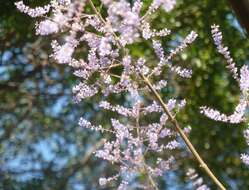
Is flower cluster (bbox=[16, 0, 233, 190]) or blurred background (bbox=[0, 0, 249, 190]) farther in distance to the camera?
blurred background (bbox=[0, 0, 249, 190])

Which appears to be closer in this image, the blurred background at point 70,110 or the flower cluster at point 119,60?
the flower cluster at point 119,60

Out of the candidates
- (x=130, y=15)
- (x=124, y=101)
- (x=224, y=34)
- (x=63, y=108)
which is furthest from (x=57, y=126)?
(x=130, y=15)

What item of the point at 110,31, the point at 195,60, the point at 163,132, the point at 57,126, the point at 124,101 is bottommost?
the point at 57,126

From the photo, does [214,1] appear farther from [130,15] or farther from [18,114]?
[130,15]

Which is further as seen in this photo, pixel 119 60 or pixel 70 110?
pixel 70 110

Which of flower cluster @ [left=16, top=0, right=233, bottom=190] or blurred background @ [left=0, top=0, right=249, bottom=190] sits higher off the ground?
flower cluster @ [left=16, top=0, right=233, bottom=190]

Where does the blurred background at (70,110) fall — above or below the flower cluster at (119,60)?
below

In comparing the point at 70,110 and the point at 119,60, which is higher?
the point at 119,60

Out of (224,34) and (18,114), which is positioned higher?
(224,34)
